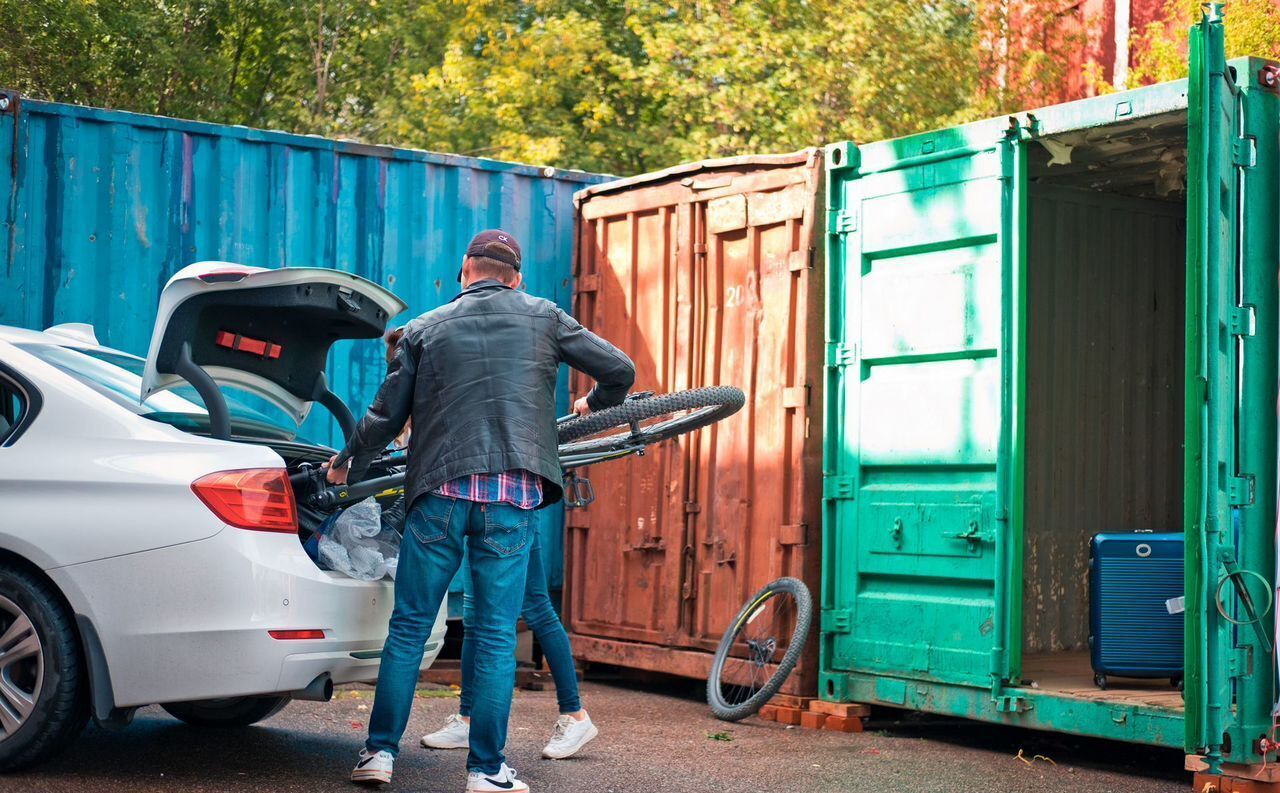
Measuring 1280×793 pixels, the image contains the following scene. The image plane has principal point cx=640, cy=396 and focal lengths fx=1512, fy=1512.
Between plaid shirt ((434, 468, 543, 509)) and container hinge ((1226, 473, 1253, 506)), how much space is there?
2727 mm

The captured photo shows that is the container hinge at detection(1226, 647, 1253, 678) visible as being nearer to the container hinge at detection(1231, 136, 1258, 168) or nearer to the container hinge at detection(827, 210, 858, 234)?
the container hinge at detection(1231, 136, 1258, 168)

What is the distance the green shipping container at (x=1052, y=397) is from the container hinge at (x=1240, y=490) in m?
0.01

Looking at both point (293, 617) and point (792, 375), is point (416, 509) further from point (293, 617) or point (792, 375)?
point (792, 375)

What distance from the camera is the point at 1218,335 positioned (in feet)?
19.0

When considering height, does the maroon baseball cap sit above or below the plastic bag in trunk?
above

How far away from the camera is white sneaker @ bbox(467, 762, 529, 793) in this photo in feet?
17.3

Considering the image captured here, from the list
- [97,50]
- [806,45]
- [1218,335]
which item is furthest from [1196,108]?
[97,50]

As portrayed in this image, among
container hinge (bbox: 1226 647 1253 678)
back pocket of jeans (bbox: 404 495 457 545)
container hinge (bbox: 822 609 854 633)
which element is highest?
back pocket of jeans (bbox: 404 495 457 545)

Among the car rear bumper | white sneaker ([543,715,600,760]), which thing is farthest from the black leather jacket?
Answer: white sneaker ([543,715,600,760])

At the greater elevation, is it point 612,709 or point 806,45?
point 806,45

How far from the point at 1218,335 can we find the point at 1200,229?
16.2 inches

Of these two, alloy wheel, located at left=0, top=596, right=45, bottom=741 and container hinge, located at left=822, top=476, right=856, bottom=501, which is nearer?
alloy wheel, located at left=0, top=596, right=45, bottom=741

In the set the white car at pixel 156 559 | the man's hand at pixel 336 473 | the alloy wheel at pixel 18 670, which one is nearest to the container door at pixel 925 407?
Result: the white car at pixel 156 559

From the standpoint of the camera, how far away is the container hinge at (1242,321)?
5.88 m
